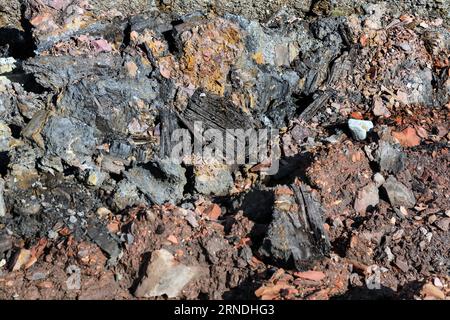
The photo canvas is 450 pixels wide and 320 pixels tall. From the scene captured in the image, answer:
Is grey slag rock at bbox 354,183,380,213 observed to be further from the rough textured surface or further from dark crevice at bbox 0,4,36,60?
dark crevice at bbox 0,4,36,60

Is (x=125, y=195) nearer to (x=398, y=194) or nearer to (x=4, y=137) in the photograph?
(x=4, y=137)

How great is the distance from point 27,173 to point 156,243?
1079 mm

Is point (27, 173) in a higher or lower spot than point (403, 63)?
lower

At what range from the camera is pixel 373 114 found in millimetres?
→ 4574

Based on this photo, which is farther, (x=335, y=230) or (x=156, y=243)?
(x=335, y=230)

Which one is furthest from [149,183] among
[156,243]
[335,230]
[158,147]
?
[335,230]

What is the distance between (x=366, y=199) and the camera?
379 cm

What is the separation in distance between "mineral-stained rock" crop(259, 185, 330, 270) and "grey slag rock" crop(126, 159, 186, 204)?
29.4 inches

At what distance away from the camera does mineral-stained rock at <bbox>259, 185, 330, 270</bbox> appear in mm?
3373

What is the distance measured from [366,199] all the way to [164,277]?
57.7 inches

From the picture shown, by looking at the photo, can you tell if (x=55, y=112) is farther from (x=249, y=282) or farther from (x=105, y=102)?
(x=249, y=282)

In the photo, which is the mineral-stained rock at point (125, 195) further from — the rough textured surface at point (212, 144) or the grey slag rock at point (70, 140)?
the grey slag rock at point (70, 140)

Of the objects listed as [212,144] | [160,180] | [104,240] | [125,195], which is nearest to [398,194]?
[212,144]

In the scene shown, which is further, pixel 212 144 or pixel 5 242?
pixel 212 144
